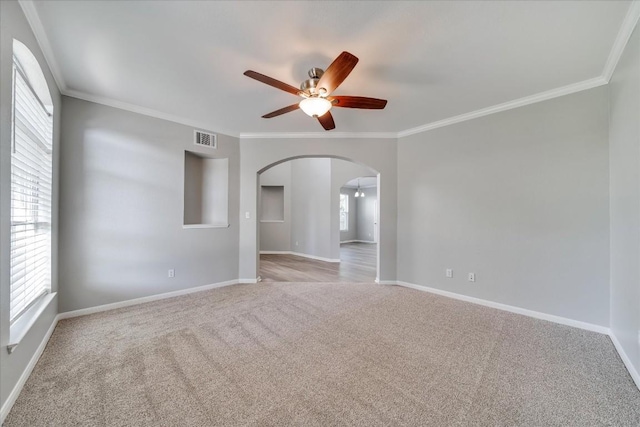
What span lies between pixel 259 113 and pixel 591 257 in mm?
4189

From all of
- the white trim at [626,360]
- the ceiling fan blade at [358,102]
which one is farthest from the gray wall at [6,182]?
the white trim at [626,360]

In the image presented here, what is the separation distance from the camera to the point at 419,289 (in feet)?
12.9

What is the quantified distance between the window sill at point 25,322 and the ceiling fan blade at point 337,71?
2752mm

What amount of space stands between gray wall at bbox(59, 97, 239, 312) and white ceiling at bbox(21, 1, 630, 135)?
398 millimetres

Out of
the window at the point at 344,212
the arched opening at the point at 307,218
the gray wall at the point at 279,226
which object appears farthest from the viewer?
the window at the point at 344,212

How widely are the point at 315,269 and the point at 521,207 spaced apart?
12.6 ft

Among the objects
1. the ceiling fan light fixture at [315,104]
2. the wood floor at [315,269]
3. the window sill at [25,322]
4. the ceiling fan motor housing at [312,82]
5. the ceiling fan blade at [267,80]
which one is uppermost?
the ceiling fan motor housing at [312,82]

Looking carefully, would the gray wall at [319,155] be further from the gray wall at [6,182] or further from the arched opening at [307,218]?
the gray wall at [6,182]

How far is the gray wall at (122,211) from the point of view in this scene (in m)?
2.85

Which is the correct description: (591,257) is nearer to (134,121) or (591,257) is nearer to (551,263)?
(551,263)

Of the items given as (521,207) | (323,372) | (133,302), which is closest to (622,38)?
(521,207)

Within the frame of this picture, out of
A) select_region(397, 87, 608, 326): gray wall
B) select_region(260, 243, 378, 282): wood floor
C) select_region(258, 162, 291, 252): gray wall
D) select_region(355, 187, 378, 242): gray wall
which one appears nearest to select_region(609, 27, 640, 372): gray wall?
select_region(397, 87, 608, 326): gray wall

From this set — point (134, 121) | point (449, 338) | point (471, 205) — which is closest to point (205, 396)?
point (449, 338)

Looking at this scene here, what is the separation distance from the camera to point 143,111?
10.8ft
